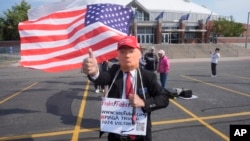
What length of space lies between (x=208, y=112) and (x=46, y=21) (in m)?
4.87

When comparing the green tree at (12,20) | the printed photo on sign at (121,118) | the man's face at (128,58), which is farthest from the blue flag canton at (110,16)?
the green tree at (12,20)

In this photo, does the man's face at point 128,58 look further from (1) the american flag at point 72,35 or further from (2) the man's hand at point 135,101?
(1) the american flag at point 72,35

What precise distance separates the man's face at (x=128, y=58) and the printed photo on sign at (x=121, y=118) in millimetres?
375

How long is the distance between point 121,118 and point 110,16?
3.01 m

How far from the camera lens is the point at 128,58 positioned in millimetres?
3020

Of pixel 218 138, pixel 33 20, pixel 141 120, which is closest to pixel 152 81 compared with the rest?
pixel 141 120

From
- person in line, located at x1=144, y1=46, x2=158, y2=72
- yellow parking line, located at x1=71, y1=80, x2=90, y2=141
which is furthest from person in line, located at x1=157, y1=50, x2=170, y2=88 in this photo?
yellow parking line, located at x1=71, y1=80, x2=90, y2=141

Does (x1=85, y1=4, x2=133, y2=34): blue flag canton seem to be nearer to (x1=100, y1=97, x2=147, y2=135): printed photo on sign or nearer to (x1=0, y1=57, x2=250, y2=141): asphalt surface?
(x1=0, y1=57, x2=250, y2=141): asphalt surface

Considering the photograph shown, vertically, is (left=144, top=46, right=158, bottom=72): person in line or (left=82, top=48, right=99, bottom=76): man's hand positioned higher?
(left=82, top=48, right=99, bottom=76): man's hand

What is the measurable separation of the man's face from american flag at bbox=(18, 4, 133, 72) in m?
2.18

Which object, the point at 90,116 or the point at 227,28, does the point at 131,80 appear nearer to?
the point at 90,116

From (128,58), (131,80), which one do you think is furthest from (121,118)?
(128,58)

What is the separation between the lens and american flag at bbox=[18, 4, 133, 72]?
16.9 ft

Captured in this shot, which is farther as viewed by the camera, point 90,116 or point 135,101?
point 90,116
